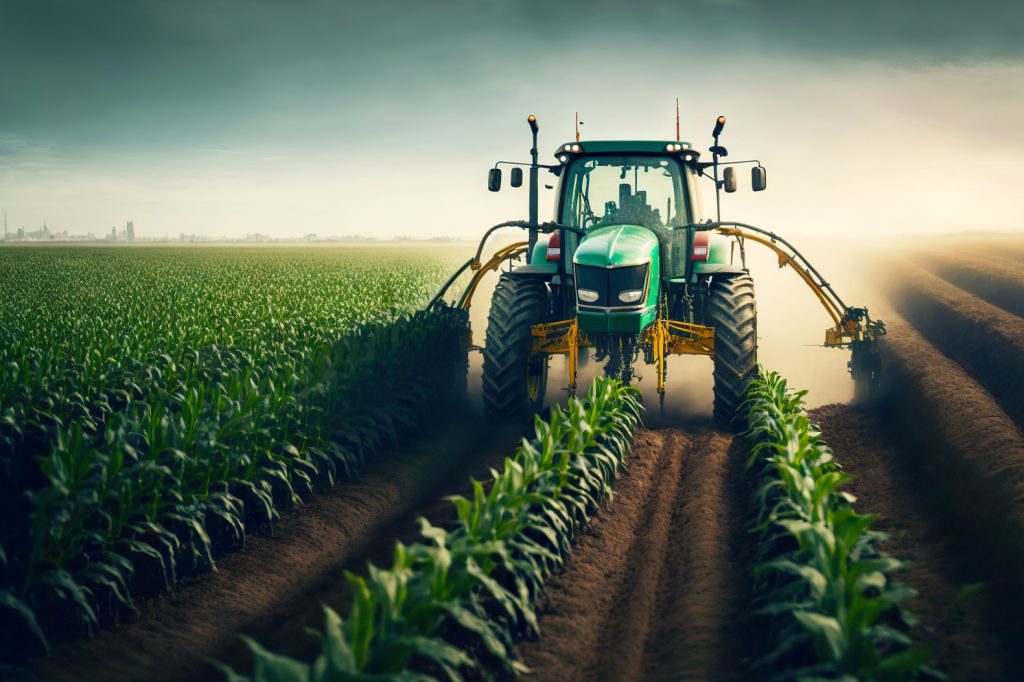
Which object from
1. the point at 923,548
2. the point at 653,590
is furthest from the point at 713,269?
the point at 653,590

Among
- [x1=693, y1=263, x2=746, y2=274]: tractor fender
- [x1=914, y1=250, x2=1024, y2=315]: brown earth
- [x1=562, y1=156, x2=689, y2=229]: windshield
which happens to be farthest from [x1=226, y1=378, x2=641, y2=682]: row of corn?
[x1=914, y1=250, x2=1024, y2=315]: brown earth

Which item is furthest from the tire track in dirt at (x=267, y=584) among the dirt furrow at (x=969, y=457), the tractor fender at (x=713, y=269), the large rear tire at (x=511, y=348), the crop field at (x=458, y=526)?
the dirt furrow at (x=969, y=457)

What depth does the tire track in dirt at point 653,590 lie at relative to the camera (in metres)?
5.05

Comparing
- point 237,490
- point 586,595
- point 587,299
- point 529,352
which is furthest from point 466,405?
point 586,595

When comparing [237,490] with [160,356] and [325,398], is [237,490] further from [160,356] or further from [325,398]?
[160,356]

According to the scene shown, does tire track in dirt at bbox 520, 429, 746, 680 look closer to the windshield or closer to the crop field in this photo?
the crop field

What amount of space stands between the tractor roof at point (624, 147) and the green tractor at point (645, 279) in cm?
1

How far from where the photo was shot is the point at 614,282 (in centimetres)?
931

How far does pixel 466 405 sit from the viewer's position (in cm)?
1214

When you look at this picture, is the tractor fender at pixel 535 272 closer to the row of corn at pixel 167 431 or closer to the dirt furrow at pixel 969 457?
the row of corn at pixel 167 431

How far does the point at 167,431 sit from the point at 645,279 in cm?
499

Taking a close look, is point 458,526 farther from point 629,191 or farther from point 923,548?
point 629,191

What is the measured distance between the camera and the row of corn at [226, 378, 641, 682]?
3.68 m

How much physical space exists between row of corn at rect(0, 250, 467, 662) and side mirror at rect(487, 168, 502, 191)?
2036 mm
